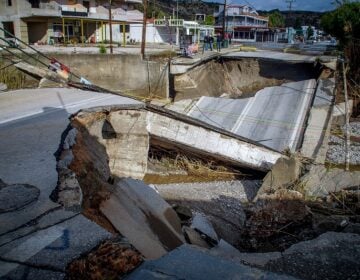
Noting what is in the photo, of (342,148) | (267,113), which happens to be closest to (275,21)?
(267,113)

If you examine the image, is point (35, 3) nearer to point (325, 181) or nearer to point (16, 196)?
point (325, 181)

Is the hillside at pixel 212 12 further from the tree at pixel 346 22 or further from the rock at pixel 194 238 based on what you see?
the rock at pixel 194 238

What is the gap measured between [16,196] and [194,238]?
2.07m

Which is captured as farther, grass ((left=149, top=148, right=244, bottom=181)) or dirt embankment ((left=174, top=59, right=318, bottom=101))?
dirt embankment ((left=174, top=59, right=318, bottom=101))

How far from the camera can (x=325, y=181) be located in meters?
9.19

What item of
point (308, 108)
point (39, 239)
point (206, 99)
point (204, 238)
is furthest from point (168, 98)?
point (39, 239)

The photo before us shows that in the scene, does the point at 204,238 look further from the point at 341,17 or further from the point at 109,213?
the point at 341,17

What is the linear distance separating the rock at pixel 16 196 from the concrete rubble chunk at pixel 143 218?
0.76 m

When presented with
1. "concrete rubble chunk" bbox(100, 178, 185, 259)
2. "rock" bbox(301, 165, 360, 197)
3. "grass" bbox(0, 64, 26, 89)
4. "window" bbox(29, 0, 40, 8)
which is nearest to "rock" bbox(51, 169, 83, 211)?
"concrete rubble chunk" bbox(100, 178, 185, 259)

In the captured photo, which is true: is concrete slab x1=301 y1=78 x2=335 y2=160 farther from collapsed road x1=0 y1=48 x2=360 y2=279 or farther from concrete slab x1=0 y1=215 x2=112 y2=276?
concrete slab x1=0 y1=215 x2=112 y2=276

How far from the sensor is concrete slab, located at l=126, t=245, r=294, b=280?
88.2 inches

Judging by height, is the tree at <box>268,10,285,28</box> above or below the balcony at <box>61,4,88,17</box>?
above

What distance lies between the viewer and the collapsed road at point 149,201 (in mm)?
2581

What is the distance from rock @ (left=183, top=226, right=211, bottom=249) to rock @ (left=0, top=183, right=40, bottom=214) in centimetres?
176
